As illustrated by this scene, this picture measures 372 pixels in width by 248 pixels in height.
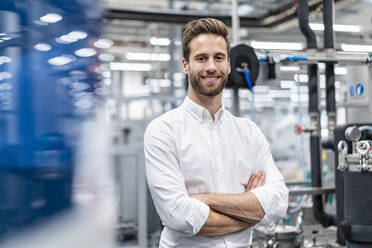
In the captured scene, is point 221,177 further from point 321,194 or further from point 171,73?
point 171,73

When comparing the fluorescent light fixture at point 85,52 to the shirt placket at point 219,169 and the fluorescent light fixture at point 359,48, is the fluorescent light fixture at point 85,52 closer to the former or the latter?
the shirt placket at point 219,169

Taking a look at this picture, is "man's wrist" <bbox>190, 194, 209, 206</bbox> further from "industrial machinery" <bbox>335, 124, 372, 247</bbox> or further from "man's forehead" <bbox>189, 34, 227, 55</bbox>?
"industrial machinery" <bbox>335, 124, 372, 247</bbox>

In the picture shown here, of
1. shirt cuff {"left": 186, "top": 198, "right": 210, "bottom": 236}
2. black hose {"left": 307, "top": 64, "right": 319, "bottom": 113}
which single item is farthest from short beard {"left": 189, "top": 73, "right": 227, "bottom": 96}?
black hose {"left": 307, "top": 64, "right": 319, "bottom": 113}

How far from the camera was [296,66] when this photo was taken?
2607mm

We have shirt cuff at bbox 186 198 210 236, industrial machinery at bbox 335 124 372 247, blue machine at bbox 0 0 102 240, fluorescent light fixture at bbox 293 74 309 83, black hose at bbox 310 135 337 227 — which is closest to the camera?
blue machine at bbox 0 0 102 240

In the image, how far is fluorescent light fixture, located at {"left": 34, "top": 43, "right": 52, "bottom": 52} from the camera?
0.57m

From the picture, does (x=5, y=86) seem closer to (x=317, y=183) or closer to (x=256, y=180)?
(x=256, y=180)

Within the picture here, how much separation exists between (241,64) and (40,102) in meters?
1.83

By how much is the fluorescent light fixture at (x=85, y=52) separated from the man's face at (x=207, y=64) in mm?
822

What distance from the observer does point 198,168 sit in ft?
4.57

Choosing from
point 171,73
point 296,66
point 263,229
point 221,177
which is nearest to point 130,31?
point 171,73

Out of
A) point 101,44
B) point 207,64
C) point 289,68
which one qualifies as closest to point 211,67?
point 207,64

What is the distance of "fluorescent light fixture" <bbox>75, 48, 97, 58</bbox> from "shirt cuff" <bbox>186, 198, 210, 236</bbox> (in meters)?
0.79

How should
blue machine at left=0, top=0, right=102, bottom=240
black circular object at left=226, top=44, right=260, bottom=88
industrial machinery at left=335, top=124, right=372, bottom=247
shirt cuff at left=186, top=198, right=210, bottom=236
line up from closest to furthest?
blue machine at left=0, top=0, right=102, bottom=240
shirt cuff at left=186, top=198, right=210, bottom=236
industrial machinery at left=335, top=124, right=372, bottom=247
black circular object at left=226, top=44, right=260, bottom=88
